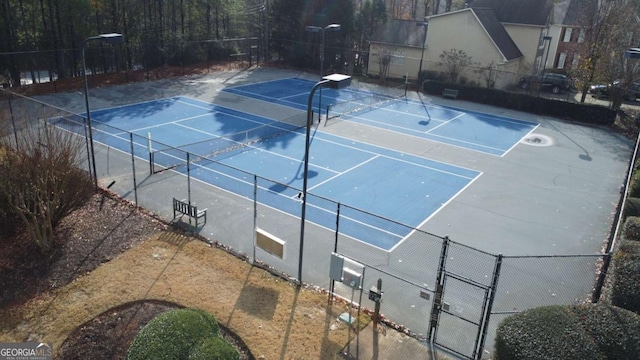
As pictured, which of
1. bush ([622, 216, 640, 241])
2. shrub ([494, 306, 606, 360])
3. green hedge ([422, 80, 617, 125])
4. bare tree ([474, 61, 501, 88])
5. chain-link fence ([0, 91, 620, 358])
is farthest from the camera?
bare tree ([474, 61, 501, 88])

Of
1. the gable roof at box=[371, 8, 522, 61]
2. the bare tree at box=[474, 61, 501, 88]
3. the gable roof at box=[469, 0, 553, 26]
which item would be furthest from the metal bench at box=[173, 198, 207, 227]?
the gable roof at box=[469, 0, 553, 26]

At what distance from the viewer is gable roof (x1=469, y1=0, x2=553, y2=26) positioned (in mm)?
43938

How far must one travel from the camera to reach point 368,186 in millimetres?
19578

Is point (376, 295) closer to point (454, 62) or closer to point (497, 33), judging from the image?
point (454, 62)

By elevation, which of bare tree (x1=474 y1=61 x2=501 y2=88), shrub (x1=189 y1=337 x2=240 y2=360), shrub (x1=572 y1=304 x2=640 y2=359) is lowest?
shrub (x1=189 y1=337 x2=240 y2=360)

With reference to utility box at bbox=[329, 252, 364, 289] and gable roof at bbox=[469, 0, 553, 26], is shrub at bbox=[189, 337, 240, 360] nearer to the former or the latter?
utility box at bbox=[329, 252, 364, 289]

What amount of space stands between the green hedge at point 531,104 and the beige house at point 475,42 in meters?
2.54

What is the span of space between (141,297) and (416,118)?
23.1m

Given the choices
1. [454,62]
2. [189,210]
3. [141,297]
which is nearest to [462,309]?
[141,297]

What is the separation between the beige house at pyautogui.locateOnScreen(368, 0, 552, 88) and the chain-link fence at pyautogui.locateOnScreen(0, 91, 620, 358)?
26497 mm

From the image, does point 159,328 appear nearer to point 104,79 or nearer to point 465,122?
point 465,122

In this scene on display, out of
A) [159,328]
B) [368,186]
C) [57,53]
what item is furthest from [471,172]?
[57,53]

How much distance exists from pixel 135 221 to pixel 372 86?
1130 inches

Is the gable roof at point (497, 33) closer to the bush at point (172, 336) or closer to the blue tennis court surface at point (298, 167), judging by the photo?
the blue tennis court surface at point (298, 167)
